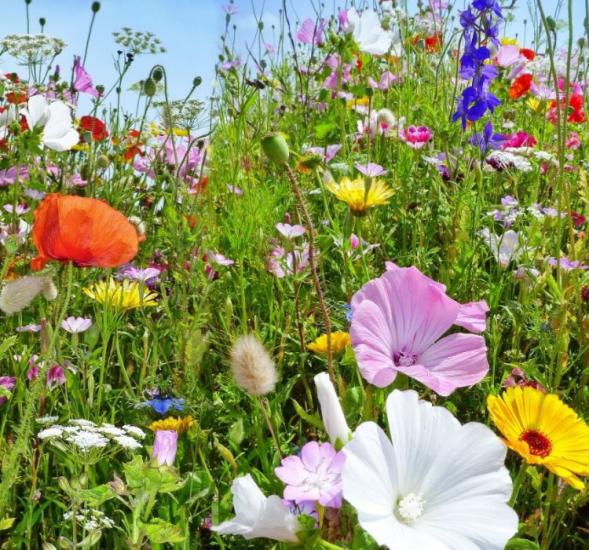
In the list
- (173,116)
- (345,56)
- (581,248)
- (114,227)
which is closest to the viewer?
(114,227)

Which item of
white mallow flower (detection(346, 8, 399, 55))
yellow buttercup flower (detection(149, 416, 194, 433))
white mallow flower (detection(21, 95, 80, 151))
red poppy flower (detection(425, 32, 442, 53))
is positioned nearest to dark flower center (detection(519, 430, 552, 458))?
yellow buttercup flower (detection(149, 416, 194, 433))

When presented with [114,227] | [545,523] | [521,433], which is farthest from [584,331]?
[114,227]

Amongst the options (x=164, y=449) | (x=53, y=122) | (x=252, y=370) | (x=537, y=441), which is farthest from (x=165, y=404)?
(x=53, y=122)

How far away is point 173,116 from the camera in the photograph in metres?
2.21

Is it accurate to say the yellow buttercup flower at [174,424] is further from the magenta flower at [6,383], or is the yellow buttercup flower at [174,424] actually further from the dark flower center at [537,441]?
the dark flower center at [537,441]

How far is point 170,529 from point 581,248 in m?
1.29

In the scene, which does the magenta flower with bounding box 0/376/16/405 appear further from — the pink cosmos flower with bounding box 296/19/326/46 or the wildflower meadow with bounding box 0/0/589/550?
the pink cosmos flower with bounding box 296/19/326/46

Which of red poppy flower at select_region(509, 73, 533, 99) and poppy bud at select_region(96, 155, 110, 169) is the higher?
red poppy flower at select_region(509, 73, 533, 99)

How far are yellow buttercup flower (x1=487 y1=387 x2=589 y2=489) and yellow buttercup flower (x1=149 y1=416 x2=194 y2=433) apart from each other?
21.1 inches

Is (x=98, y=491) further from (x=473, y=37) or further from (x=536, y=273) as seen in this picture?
(x=473, y=37)

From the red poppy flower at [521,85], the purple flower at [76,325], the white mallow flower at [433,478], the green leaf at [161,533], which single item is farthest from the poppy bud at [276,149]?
the red poppy flower at [521,85]

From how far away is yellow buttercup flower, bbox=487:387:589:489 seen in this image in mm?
984

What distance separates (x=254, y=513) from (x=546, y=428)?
46 cm

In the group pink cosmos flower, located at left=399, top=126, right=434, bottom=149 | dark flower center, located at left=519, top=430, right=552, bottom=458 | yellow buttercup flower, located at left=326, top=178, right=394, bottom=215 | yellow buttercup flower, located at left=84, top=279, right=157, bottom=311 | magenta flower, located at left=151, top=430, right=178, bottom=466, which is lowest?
magenta flower, located at left=151, top=430, right=178, bottom=466
